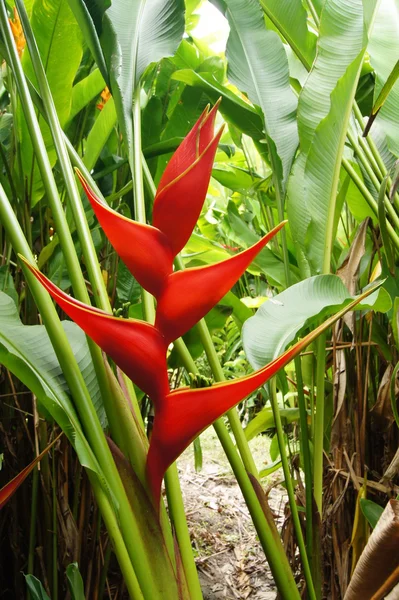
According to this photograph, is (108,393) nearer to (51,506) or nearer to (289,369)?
(51,506)

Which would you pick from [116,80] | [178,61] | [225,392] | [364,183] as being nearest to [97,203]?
[225,392]

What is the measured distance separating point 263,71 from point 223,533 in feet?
3.65

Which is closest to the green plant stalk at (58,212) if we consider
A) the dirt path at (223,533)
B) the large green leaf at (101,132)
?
the large green leaf at (101,132)

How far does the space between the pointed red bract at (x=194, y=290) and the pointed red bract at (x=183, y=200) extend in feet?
0.12

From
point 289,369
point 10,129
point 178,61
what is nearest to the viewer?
point 10,129

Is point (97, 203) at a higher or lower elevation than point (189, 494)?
higher

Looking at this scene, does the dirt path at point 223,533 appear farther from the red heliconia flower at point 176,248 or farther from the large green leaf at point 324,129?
the red heliconia flower at point 176,248

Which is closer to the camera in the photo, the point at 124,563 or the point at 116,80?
the point at 124,563

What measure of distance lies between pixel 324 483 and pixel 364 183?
1.41 feet

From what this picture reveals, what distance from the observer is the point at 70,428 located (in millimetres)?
447

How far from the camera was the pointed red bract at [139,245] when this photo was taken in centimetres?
36

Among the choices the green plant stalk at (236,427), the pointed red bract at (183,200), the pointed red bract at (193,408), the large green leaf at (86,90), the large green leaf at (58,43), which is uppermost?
the large green leaf at (58,43)

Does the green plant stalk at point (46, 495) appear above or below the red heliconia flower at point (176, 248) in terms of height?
below

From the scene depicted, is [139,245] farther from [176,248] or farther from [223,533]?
[223,533]
